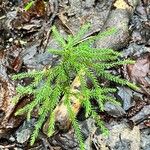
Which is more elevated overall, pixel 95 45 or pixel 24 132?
pixel 95 45

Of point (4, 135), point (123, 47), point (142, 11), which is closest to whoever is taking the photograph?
point (4, 135)

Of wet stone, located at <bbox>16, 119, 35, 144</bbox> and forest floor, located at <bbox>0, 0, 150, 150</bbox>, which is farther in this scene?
wet stone, located at <bbox>16, 119, 35, 144</bbox>

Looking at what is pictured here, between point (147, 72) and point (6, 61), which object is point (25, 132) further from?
point (147, 72)

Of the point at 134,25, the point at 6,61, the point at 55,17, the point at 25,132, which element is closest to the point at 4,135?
the point at 25,132

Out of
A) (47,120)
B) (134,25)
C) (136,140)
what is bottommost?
(136,140)

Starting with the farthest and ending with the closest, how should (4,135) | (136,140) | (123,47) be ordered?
(123,47) < (4,135) < (136,140)

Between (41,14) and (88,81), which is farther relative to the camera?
(41,14)

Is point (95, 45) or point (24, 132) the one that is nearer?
point (24, 132)

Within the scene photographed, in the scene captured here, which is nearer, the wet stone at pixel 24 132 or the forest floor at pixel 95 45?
the forest floor at pixel 95 45
